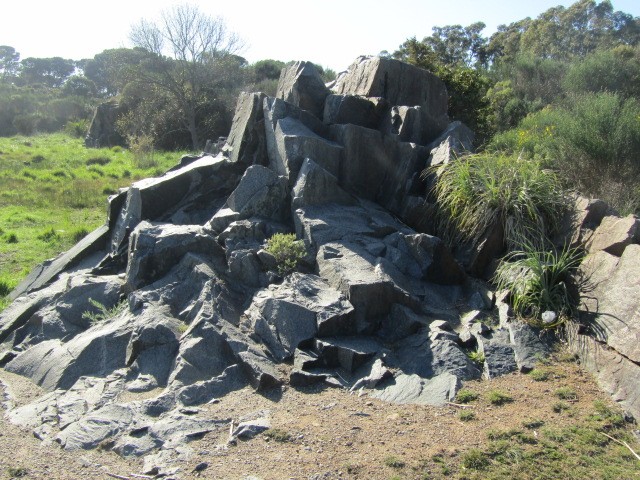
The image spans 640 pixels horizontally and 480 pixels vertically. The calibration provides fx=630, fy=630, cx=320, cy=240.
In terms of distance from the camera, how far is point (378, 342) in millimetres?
6793

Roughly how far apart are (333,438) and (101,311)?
14.5 feet

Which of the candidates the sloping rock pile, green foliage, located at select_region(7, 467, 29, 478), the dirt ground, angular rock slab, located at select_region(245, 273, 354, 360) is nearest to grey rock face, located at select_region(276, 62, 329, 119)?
the sloping rock pile

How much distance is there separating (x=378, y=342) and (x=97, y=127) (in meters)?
27.9

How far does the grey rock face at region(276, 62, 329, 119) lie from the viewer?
10.7 m

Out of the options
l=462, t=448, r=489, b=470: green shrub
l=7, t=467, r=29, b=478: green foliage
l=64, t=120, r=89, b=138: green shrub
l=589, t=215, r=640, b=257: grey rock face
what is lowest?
l=7, t=467, r=29, b=478: green foliage

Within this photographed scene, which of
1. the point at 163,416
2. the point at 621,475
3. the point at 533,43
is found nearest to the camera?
the point at 621,475

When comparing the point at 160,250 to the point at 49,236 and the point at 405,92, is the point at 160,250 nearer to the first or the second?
the point at 405,92

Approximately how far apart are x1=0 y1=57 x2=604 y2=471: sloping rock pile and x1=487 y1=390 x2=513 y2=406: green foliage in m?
0.33

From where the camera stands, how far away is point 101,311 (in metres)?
8.37

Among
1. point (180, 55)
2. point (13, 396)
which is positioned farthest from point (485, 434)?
point (180, 55)

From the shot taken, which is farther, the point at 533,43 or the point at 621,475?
the point at 533,43

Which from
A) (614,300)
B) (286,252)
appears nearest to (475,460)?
(614,300)

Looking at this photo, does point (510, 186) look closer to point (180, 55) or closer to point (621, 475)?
point (621, 475)

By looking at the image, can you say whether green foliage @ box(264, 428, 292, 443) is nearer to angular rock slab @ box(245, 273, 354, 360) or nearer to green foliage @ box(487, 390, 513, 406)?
angular rock slab @ box(245, 273, 354, 360)
